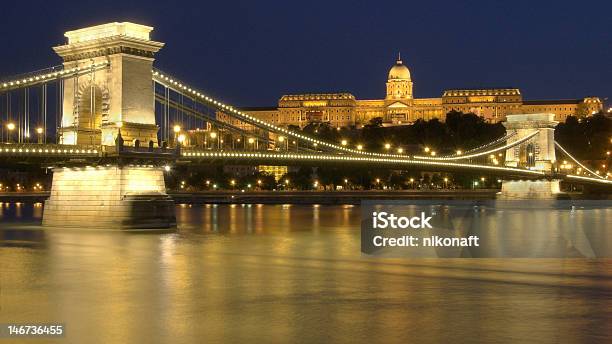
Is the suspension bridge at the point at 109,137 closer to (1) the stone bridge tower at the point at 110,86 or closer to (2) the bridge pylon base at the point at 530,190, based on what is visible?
(1) the stone bridge tower at the point at 110,86

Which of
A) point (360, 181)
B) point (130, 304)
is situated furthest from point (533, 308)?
point (360, 181)

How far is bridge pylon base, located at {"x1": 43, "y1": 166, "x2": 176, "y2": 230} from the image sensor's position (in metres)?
41.2

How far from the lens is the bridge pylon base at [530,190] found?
83.7 meters

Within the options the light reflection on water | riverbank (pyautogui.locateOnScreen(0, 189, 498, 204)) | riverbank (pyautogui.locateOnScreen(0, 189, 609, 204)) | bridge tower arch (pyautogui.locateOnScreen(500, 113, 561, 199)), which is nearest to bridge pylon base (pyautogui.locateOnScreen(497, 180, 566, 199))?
bridge tower arch (pyautogui.locateOnScreen(500, 113, 561, 199))

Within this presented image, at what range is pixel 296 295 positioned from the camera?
789 inches

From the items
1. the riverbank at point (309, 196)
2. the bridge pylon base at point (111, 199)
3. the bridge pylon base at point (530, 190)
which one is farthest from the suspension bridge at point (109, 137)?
the riverbank at point (309, 196)

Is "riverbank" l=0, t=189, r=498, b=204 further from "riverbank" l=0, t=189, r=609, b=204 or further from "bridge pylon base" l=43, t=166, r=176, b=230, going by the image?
"bridge pylon base" l=43, t=166, r=176, b=230

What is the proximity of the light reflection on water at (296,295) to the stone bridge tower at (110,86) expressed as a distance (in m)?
10.9

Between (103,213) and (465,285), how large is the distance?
23870 millimetres

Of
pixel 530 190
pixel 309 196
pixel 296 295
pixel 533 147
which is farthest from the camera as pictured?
pixel 309 196

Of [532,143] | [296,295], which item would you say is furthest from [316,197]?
[296,295]

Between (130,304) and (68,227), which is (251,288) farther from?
(68,227)

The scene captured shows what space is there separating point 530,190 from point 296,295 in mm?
67516

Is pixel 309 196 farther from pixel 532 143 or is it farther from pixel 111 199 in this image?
pixel 111 199
